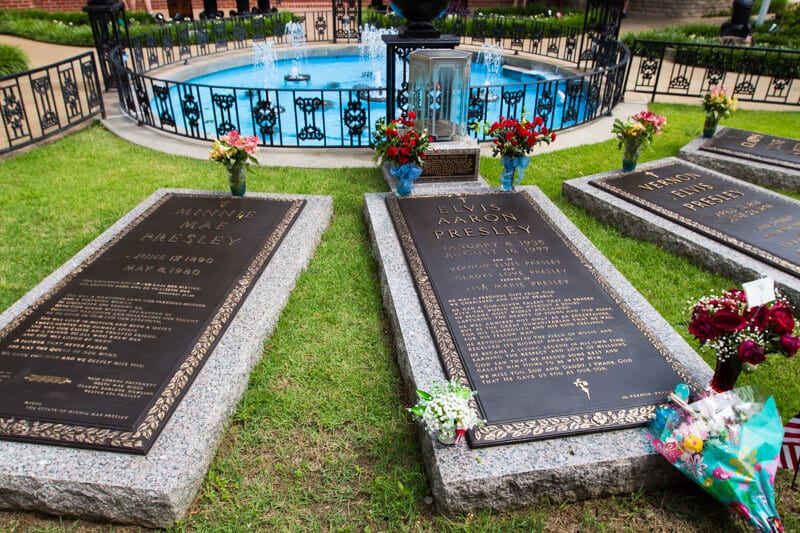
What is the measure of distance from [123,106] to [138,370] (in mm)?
8193

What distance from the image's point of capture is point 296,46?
55.0ft

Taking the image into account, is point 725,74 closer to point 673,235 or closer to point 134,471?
point 673,235

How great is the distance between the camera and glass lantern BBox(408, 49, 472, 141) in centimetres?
664

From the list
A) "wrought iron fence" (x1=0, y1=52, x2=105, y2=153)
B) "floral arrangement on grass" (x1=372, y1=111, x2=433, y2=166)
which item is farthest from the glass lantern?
"wrought iron fence" (x1=0, y1=52, x2=105, y2=153)

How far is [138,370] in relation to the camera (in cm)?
353

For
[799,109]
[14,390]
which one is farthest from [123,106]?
[799,109]

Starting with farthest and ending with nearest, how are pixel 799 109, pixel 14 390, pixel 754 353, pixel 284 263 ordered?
pixel 799 109
pixel 284 263
pixel 14 390
pixel 754 353

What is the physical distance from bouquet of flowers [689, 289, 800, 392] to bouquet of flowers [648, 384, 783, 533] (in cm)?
30

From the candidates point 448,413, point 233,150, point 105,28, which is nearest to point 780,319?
point 448,413

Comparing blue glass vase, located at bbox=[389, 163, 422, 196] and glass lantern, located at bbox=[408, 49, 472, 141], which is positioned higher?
glass lantern, located at bbox=[408, 49, 472, 141]

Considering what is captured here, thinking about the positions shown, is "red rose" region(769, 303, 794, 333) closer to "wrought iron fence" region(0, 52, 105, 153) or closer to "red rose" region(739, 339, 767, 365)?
"red rose" region(739, 339, 767, 365)

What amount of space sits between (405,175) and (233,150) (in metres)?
1.90

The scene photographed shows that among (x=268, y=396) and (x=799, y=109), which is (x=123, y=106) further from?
(x=799, y=109)

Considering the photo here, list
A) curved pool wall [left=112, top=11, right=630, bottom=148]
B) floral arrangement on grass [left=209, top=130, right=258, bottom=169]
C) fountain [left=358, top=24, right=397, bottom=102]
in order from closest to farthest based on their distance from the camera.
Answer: floral arrangement on grass [left=209, top=130, right=258, bottom=169]
curved pool wall [left=112, top=11, right=630, bottom=148]
fountain [left=358, top=24, right=397, bottom=102]
